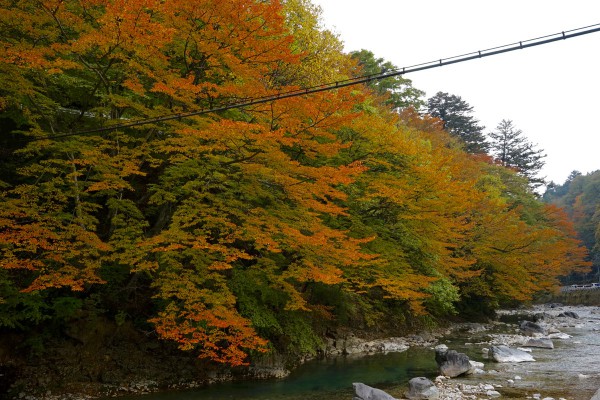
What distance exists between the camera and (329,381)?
1150 centimetres

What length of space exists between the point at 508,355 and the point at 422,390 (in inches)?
243

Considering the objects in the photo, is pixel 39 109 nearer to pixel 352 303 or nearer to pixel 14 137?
pixel 14 137

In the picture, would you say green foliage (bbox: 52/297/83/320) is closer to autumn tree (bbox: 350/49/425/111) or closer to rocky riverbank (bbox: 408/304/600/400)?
rocky riverbank (bbox: 408/304/600/400)

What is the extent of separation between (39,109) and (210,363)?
7741 millimetres

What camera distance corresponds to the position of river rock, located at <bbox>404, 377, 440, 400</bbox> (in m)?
9.60

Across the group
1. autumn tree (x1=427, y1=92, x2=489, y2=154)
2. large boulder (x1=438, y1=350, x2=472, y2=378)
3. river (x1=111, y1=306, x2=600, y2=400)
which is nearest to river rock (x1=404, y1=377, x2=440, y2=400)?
river (x1=111, y1=306, x2=600, y2=400)

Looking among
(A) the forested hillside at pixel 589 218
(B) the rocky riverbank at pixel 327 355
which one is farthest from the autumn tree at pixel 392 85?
(A) the forested hillside at pixel 589 218

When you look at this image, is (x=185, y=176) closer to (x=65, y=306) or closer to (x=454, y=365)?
(x=65, y=306)

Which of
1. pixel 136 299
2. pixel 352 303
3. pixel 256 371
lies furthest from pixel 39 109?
pixel 352 303

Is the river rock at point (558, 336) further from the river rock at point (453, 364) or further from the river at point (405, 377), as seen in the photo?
the river rock at point (453, 364)

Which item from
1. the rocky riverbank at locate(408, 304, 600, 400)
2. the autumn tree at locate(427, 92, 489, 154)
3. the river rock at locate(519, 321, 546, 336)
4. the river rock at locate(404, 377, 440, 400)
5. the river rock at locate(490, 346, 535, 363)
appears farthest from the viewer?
the autumn tree at locate(427, 92, 489, 154)

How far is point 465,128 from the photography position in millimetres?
49188

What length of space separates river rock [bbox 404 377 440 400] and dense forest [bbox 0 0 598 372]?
3.18m

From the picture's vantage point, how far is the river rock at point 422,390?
960 centimetres
